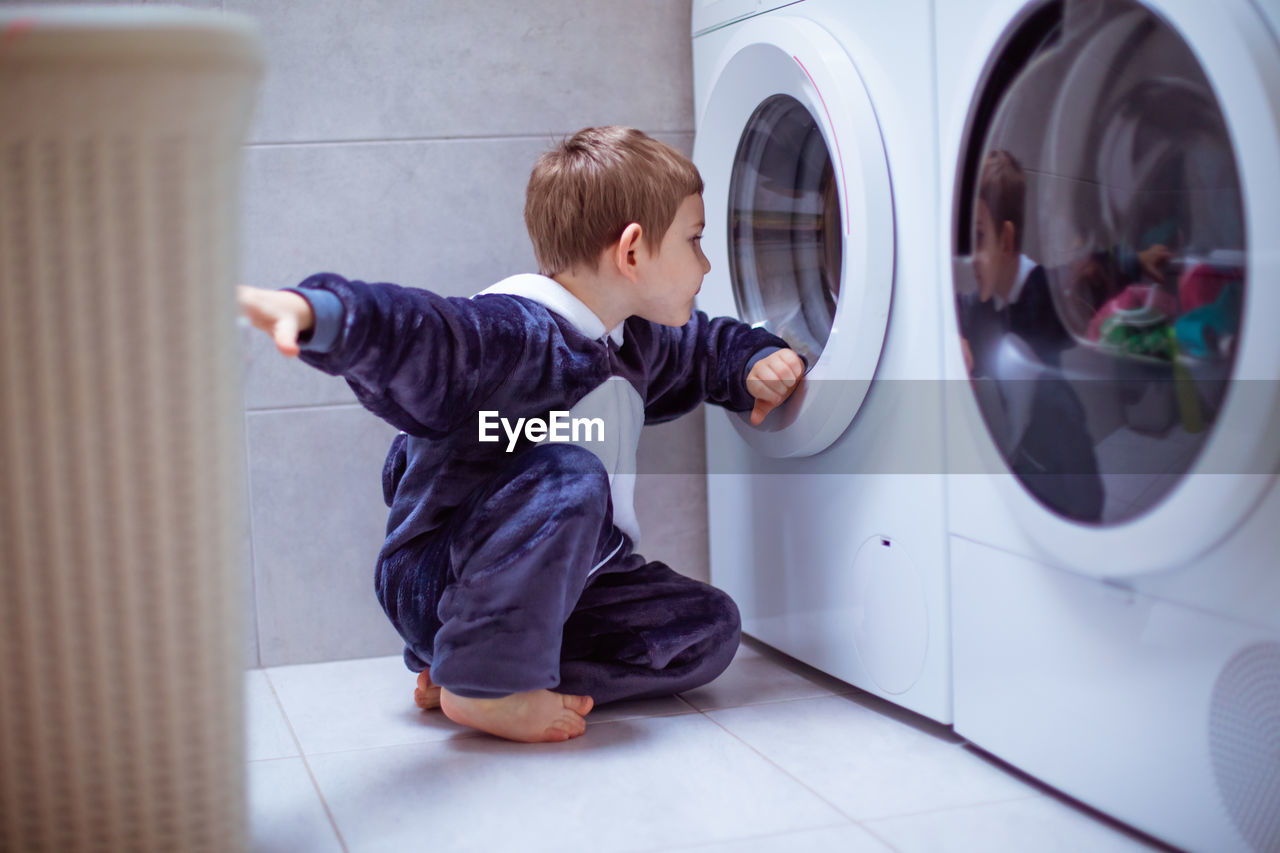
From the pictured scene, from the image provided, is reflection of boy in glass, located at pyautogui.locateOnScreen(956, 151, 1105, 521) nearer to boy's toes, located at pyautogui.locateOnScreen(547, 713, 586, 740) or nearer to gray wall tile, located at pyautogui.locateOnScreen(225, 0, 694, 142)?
boy's toes, located at pyautogui.locateOnScreen(547, 713, 586, 740)

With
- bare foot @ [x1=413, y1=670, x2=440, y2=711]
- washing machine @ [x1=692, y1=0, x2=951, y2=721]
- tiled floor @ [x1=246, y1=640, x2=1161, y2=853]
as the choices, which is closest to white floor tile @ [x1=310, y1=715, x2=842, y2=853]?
tiled floor @ [x1=246, y1=640, x2=1161, y2=853]

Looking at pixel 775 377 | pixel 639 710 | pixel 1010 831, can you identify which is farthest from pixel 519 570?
pixel 1010 831

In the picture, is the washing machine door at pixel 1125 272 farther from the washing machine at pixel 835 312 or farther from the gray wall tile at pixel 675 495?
the gray wall tile at pixel 675 495

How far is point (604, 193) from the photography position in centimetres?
123

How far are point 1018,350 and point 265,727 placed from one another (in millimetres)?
868

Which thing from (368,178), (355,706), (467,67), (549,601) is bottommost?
(355,706)

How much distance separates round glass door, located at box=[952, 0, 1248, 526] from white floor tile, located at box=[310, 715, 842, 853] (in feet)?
1.20

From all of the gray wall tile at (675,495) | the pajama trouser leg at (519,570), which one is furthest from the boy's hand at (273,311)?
the gray wall tile at (675,495)

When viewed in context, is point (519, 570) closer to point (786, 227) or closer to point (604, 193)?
point (604, 193)

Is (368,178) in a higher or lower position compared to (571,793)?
higher

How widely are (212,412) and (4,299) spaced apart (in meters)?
0.13

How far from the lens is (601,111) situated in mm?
1521

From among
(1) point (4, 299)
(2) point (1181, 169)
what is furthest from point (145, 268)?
(2) point (1181, 169)

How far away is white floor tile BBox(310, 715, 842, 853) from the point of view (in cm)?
92
